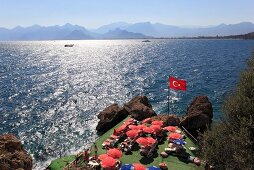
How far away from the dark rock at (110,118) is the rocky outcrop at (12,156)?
67.6 feet

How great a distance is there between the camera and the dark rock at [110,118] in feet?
163

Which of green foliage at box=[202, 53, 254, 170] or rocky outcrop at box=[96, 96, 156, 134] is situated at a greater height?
green foliage at box=[202, 53, 254, 170]

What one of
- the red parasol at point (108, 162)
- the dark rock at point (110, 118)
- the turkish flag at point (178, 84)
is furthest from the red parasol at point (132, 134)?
the dark rock at point (110, 118)

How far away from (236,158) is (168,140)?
49.5 ft

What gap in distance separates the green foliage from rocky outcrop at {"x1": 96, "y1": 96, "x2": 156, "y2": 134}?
2041 centimetres

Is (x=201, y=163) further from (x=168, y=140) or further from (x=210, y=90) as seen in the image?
(x=210, y=90)

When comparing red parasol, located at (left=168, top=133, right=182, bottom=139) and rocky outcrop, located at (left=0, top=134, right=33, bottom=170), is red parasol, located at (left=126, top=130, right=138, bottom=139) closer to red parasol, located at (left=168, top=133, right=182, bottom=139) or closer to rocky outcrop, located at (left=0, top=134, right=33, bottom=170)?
red parasol, located at (left=168, top=133, right=182, bottom=139)

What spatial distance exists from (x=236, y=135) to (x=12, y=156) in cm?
1904

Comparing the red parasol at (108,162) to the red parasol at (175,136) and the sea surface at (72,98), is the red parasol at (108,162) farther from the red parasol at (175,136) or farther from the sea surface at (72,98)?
the sea surface at (72,98)

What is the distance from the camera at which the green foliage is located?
24031 millimetres

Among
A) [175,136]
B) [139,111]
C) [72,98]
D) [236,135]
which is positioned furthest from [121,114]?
[236,135]

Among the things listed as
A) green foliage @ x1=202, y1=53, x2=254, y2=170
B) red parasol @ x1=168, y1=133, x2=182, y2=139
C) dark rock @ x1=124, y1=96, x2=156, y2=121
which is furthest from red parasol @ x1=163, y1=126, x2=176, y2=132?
green foliage @ x1=202, y1=53, x2=254, y2=170

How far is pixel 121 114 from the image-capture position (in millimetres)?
51094

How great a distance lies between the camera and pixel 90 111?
6084 centimetres
